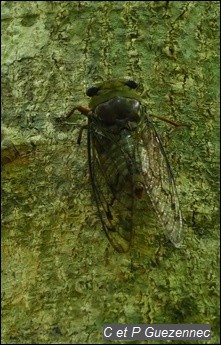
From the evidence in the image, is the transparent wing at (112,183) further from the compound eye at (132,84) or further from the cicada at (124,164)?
the compound eye at (132,84)

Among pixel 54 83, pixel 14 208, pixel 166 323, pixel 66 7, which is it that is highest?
pixel 66 7

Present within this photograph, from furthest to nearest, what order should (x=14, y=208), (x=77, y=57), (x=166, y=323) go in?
(x=77, y=57) < (x=14, y=208) < (x=166, y=323)

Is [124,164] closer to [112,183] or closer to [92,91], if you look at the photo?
[112,183]

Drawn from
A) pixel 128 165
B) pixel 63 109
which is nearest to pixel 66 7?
pixel 63 109

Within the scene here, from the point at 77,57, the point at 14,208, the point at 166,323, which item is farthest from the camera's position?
the point at 77,57

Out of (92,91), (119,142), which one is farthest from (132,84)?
(119,142)

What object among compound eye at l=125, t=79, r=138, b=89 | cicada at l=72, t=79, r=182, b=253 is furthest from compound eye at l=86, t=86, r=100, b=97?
compound eye at l=125, t=79, r=138, b=89

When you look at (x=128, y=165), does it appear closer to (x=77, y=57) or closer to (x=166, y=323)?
(x=77, y=57)
